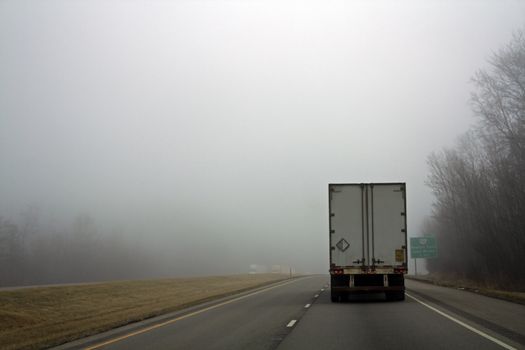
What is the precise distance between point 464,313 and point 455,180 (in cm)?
4918

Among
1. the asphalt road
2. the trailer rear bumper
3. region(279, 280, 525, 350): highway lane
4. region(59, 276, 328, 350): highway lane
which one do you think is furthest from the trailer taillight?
region(59, 276, 328, 350): highway lane

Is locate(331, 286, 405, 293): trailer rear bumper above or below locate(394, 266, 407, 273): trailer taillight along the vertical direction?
below

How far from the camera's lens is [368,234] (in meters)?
21.8

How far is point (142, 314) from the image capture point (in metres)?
19.0

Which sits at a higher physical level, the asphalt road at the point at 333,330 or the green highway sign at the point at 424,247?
the green highway sign at the point at 424,247

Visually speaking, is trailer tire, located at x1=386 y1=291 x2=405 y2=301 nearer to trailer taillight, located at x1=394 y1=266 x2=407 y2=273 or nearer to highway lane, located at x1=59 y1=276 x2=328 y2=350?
trailer taillight, located at x1=394 y1=266 x2=407 y2=273

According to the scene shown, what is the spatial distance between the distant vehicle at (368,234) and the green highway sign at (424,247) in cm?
4487

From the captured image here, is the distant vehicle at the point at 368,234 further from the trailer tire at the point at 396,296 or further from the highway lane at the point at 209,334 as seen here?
the highway lane at the point at 209,334

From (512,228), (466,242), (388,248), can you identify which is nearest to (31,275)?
(466,242)

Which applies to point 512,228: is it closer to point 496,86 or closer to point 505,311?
point 496,86

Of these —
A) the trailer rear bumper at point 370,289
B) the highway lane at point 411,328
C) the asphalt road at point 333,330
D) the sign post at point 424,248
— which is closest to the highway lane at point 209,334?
the asphalt road at point 333,330

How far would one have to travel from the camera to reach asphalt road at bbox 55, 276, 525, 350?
11266mm

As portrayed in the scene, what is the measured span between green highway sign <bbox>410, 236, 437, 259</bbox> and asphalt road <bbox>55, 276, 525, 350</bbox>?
46.1m

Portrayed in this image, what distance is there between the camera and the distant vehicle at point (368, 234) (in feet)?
70.9
